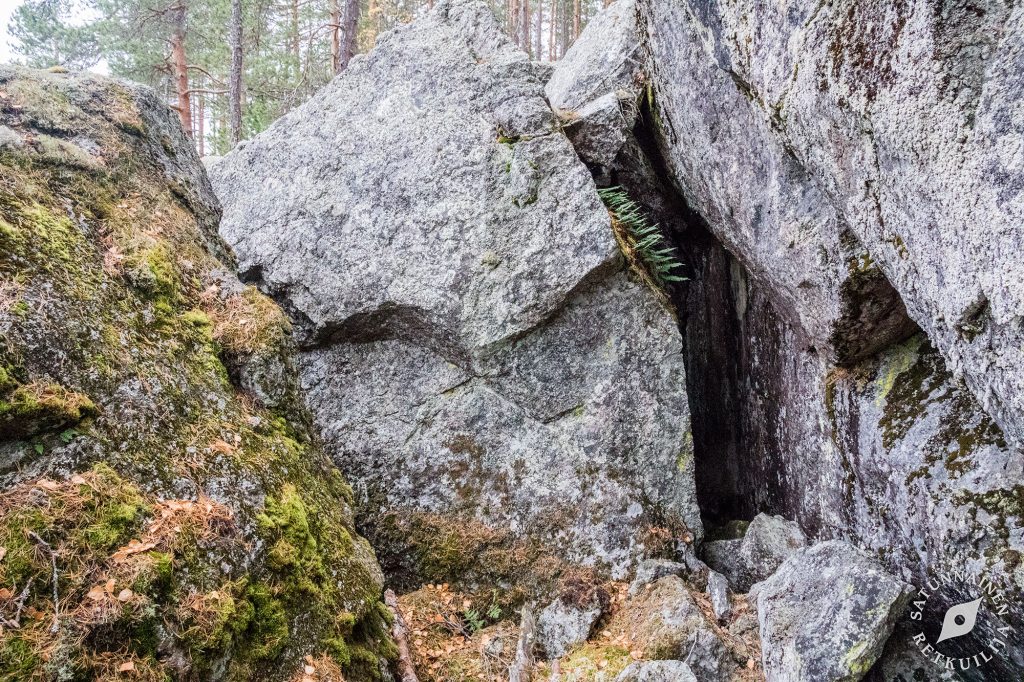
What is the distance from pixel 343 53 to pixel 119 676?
12552 mm

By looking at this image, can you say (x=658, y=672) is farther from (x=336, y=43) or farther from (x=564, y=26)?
(x=564, y=26)

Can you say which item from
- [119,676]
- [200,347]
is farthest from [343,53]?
[119,676]

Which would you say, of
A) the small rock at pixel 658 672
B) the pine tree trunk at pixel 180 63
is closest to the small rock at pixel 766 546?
the small rock at pixel 658 672

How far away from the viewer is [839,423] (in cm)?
626

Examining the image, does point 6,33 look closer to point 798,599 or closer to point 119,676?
point 119,676

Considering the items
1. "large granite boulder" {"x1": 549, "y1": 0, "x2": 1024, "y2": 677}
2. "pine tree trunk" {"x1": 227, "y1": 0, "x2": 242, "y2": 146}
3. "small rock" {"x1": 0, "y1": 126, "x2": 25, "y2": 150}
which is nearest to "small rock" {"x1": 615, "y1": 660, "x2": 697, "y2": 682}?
"large granite boulder" {"x1": 549, "y1": 0, "x2": 1024, "y2": 677}

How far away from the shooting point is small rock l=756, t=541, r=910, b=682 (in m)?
4.64

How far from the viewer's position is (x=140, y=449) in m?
3.73

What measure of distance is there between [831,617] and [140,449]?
5.60m

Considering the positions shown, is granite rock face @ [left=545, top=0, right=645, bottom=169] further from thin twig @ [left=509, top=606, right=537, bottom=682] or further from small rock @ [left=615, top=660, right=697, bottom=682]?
small rock @ [left=615, top=660, right=697, bottom=682]

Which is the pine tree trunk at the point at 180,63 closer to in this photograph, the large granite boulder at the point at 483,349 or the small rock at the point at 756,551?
the large granite boulder at the point at 483,349

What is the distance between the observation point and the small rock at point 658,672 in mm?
4777

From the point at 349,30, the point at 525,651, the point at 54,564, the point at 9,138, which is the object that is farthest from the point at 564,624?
the point at 349,30

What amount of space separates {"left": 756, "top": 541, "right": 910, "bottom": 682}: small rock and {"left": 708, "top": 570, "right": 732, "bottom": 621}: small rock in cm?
65
